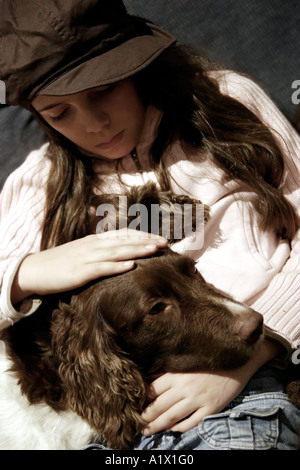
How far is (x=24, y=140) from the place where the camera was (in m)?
2.78

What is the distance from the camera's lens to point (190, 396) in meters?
2.01

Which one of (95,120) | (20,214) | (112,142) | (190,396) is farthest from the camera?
(20,214)

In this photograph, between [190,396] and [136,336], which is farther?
[190,396]

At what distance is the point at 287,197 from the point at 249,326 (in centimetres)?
77

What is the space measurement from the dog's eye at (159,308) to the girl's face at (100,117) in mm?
809

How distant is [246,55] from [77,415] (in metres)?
2.04

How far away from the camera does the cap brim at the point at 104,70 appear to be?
1.91m

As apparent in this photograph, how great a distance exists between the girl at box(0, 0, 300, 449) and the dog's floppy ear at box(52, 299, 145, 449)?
11 cm

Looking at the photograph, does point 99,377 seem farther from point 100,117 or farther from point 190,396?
point 100,117

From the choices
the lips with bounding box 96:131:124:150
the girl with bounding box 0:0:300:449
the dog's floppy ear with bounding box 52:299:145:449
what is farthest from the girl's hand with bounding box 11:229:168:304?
the lips with bounding box 96:131:124:150

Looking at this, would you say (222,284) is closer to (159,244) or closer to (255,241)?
(255,241)

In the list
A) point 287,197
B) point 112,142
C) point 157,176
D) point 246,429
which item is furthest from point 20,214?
point 246,429

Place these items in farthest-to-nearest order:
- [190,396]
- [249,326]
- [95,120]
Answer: [95,120]
[190,396]
[249,326]
